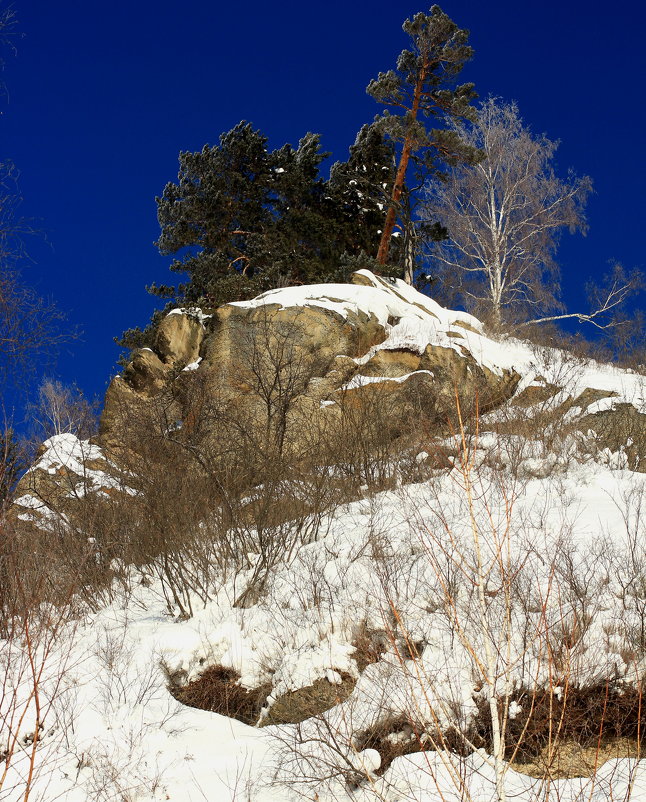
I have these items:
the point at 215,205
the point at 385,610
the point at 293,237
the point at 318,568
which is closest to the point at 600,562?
the point at 385,610

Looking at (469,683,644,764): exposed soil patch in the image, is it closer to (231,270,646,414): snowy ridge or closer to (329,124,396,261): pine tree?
(231,270,646,414): snowy ridge

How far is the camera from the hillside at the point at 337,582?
372 centimetres

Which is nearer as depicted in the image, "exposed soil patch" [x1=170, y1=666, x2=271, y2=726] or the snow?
the snow

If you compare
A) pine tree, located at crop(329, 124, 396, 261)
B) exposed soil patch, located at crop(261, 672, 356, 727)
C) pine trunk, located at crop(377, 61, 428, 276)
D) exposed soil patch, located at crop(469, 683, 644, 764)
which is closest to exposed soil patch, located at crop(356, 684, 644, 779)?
exposed soil patch, located at crop(469, 683, 644, 764)

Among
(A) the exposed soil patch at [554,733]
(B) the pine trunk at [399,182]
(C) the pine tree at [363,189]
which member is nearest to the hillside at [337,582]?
(A) the exposed soil patch at [554,733]

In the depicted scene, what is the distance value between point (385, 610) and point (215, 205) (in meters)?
15.8

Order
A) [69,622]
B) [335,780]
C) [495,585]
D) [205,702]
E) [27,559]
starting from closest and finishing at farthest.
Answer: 1. [335,780]
2. [205,702]
3. [495,585]
4. [69,622]
5. [27,559]

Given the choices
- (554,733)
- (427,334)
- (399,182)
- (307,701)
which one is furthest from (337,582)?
(399,182)

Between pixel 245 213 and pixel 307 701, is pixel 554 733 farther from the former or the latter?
pixel 245 213

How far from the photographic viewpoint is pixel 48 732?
4.24 m

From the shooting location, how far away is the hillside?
12.2ft

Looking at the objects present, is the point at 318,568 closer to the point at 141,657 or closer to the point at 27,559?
the point at 141,657

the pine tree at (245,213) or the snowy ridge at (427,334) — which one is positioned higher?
the pine tree at (245,213)

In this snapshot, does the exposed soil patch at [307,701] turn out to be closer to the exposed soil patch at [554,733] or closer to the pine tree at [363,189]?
the exposed soil patch at [554,733]
